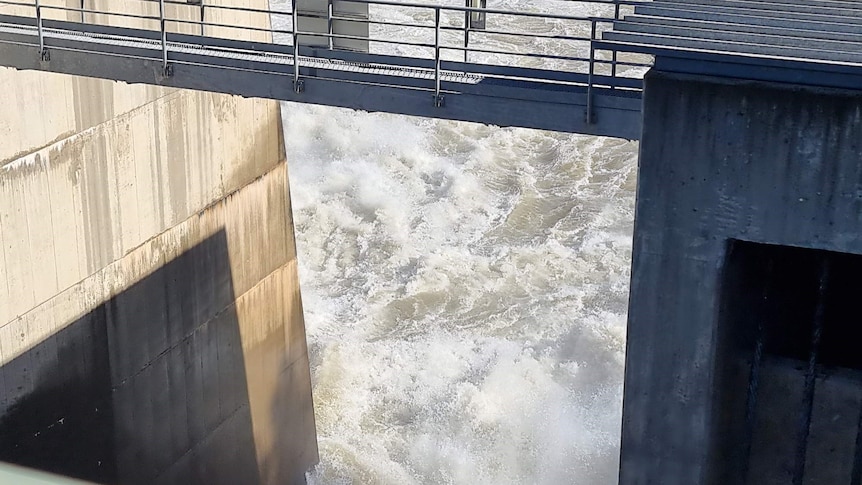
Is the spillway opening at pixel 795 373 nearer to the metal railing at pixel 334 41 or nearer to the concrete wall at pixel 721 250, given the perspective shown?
the concrete wall at pixel 721 250

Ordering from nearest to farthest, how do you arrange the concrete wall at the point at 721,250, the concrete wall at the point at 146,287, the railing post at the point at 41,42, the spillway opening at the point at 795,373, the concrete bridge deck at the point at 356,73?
the concrete wall at the point at 721,250, the spillway opening at the point at 795,373, the concrete bridge deck at the point at 356,73, the railing post at the point at 41,42, the concrete wall at the point at 146,287

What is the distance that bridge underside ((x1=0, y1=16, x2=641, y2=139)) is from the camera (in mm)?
8312

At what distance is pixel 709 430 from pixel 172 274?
695 centimetres

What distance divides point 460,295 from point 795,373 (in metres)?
13.2

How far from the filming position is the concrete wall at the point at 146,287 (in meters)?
10.8

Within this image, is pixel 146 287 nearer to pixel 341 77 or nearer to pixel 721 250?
pixel 341 77

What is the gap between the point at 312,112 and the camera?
2653 centimetres

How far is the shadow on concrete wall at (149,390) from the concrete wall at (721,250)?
5844 millimetres

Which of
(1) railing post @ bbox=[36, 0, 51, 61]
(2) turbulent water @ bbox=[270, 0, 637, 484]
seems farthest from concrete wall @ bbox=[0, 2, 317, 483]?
(2) turbulent water @ bbox=[270, 0, 637, 484]

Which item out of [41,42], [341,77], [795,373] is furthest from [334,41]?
[795,373]

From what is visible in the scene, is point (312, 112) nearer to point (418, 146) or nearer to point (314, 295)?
point (418, 146)

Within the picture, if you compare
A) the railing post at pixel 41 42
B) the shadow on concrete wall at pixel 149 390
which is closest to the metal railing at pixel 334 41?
the railing post at pixel 41 42

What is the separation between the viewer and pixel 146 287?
12.4 m

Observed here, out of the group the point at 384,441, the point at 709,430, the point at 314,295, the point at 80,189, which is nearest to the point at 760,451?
the point at 709,430
